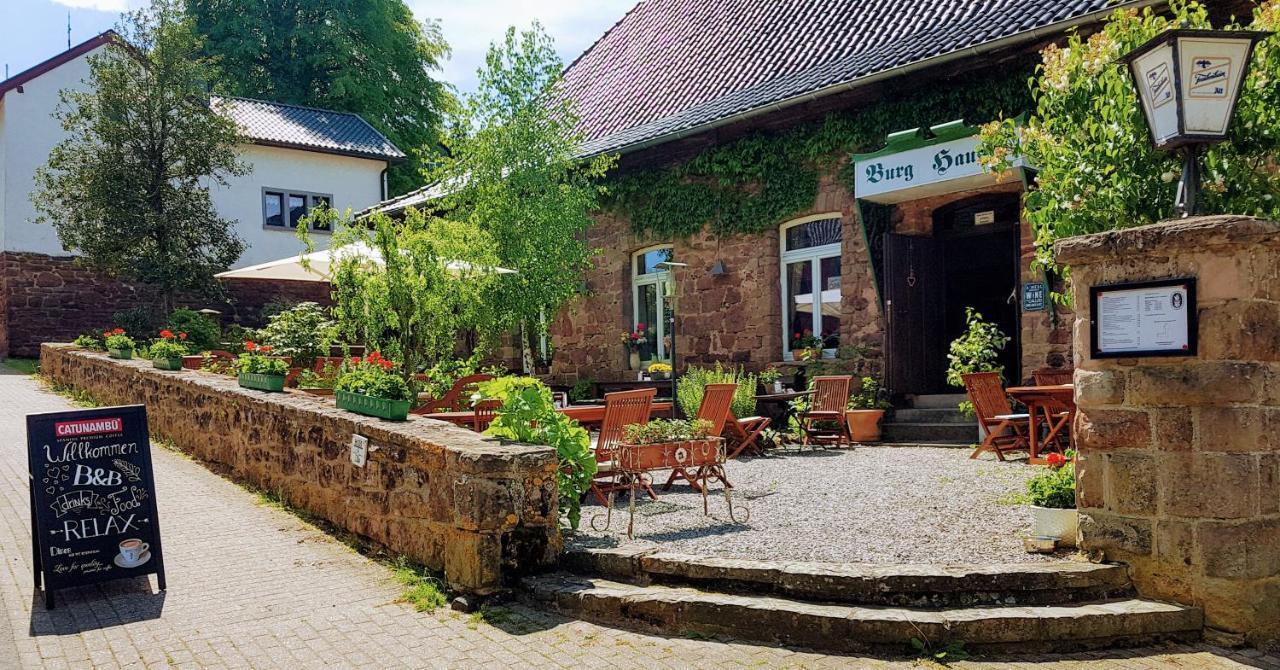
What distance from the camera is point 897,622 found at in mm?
3973

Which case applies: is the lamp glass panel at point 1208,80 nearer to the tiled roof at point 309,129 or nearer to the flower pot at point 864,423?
the flower pot at point 864,423

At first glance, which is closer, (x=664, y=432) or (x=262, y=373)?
(x=664, y=432)

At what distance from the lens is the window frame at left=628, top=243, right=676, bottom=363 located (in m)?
13.8

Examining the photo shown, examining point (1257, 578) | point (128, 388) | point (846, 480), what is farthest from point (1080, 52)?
point (128, 388)

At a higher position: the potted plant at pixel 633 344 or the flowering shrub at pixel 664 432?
the potted plant at pixel 633 344

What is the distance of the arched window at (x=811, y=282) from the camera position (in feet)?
37.8

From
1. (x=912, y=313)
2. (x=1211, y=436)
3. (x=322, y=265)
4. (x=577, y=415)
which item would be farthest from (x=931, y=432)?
(x=322, y=265)

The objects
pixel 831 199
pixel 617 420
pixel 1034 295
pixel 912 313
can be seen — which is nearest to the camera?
pixel 617 420

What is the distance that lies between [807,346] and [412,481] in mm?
7190

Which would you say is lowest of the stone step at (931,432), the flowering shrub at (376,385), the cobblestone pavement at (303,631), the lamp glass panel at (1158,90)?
the cobblestone pavement at (303,631)

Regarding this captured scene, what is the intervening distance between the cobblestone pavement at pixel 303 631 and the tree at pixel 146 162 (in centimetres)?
1261

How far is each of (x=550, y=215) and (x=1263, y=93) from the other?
9.23 meters

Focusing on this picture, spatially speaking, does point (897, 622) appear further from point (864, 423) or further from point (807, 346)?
point (807, 346)

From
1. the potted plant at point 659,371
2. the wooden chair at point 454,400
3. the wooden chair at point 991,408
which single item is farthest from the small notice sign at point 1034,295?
the wooden chair at point 454,400
